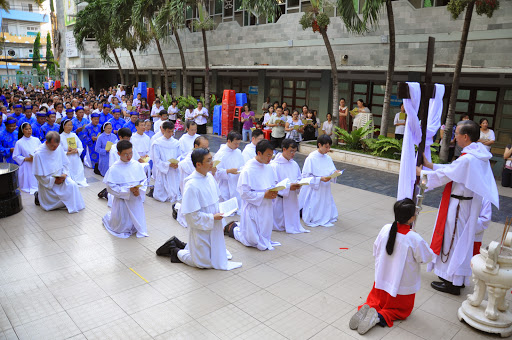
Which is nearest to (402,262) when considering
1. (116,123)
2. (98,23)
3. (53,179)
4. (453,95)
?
(53,179)

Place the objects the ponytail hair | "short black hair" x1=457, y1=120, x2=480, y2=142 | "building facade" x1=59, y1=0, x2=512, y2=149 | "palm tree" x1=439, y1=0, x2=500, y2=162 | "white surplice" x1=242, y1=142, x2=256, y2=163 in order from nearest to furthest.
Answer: the ponytail hair < "short black hair" x1=457, y1=120, x2=480, y2=142 < "white surplice" x1=242, y1=142, x2=256, y2=163 < "palm tree" x1=439, y1=0, x2=500, y2=162 < "building facade" x1=59, y1=0, x2=512, y2=149

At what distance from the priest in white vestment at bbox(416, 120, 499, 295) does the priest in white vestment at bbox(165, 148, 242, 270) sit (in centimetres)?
292

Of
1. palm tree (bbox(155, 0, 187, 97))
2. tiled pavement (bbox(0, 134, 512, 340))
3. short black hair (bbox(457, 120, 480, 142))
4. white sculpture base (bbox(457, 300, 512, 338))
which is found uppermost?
palm tree (bbox(155, 0, 187, 97))

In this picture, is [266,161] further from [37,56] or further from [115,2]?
[37,56]

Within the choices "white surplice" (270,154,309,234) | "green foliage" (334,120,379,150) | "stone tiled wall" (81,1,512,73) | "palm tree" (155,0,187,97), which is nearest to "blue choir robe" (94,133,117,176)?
"white surplice" (270,154,309,234)

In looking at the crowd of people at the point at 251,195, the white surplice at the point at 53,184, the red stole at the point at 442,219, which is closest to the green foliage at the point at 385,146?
the crowd of people at the point at 251,195

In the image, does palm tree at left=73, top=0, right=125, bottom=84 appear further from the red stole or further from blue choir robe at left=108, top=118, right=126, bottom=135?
the red stole

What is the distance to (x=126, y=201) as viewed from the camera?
7629 millimetres

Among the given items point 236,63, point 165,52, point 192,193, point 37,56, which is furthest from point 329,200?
point 37,56

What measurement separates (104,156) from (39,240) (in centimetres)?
493

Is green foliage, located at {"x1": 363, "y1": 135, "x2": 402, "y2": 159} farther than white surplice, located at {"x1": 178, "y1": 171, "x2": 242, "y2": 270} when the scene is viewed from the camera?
Yes

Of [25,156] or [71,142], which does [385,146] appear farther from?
[25,156]

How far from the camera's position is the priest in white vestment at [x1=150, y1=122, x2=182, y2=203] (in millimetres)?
9969

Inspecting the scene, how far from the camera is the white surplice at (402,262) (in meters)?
4.74
